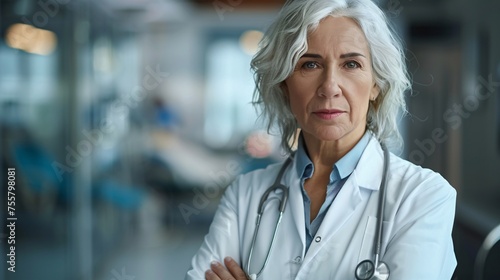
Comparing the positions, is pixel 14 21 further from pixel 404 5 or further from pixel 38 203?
pixel 404 5

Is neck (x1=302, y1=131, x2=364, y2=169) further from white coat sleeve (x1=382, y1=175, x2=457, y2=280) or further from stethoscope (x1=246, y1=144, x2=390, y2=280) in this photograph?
white coat sleeve (x1=382, y1=175, x2=457, y2=280)

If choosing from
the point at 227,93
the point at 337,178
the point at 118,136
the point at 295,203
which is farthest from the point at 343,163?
the point at 227,93

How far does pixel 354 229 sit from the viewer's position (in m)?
1.36

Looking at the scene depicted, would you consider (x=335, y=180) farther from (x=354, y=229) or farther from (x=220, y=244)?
(x=220, y=244)

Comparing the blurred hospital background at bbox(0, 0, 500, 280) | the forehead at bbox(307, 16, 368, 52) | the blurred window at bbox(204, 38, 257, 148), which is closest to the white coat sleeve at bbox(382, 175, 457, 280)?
the forehead at bbox(307, 16, 368, 52)

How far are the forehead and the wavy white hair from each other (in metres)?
0.01

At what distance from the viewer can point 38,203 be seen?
379 cm

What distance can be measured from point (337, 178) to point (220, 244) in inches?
12.1

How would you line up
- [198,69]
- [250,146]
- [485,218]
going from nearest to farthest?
[485,218], [250,146], [198,69]

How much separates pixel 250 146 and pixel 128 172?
1.93 meters

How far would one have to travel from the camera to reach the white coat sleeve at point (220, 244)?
1491 mm

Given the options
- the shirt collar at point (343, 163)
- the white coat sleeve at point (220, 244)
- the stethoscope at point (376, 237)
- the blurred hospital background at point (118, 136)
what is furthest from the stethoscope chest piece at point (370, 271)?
the blurred hospital background at point (118, 136)

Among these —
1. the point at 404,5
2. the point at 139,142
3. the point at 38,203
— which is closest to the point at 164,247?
the point at 139,142

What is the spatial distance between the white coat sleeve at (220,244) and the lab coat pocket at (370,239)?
31 centimetres
